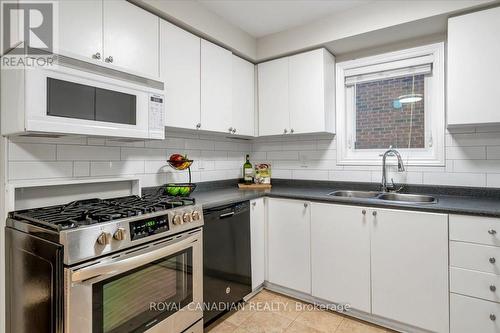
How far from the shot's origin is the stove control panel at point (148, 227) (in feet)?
4.50

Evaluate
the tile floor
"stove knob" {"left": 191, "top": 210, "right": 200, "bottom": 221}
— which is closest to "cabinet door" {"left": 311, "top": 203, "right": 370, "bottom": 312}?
the tile floor

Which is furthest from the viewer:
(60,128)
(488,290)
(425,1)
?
(425,1)

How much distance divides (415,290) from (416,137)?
1.28 m

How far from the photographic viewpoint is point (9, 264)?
1417mm

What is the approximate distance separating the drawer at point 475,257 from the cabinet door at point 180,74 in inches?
76.9

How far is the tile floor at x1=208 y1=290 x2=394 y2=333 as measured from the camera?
6.45 ft

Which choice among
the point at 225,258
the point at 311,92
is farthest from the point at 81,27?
the point at 311,92

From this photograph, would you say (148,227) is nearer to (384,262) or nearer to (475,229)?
(384,262)

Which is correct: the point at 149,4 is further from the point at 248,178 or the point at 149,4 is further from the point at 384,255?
the point at 384,255

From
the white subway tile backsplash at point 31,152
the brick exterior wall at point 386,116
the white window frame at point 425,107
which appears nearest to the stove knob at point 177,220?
the white subway tile backsplash at point 31,152

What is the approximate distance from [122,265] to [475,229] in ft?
6.33

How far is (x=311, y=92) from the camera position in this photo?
8.44 ft

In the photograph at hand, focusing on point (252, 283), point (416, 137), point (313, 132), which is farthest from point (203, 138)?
point (416, 137)

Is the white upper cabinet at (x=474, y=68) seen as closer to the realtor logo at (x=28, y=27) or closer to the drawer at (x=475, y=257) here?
the drawer at (x=475, y=257)
